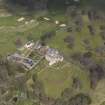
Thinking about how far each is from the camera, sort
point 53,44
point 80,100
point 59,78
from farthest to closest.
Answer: point 53,44 < point 59,78 < point 80,100

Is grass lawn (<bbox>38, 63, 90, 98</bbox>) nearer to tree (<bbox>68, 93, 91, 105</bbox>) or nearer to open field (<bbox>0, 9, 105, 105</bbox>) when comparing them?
open field (<bbox>0, 9, 105, 105</bbox>)

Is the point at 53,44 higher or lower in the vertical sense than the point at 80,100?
higher

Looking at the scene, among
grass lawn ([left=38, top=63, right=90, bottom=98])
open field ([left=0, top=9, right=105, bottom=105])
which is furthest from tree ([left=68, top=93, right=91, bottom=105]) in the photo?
grass lawn ([left=38, top=63, right=90, bottom=98])

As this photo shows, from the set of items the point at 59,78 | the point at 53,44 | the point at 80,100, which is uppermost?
the point at 53,44

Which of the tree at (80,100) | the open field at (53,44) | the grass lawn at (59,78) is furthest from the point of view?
the open field at (53,44)

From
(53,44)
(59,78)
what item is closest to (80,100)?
(59,78)

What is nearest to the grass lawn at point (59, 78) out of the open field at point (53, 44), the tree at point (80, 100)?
the open field at point (53, 44)

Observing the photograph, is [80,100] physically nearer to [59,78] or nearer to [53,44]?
[59,78]

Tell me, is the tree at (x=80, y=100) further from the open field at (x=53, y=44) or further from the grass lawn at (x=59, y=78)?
the grass lawn at (x=59, y=78)

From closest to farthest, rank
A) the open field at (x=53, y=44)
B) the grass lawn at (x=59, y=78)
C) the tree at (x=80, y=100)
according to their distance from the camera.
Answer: the grass lawn at (x=59, y=78)
the tree at (x=80, y=100)
the open field at (x=53, y=44)

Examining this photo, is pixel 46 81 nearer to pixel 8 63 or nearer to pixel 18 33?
pixel 8 63

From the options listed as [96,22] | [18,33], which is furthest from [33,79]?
[96,22]
